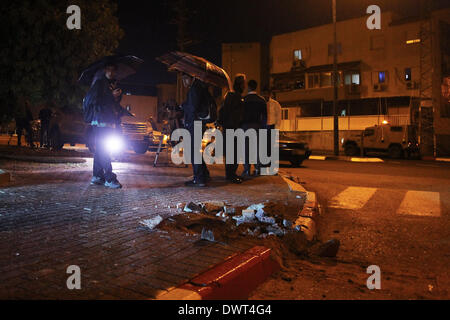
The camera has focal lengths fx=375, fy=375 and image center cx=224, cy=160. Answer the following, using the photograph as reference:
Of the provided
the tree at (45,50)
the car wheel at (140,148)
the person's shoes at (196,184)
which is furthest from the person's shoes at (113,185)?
the car wheel at (140,148)

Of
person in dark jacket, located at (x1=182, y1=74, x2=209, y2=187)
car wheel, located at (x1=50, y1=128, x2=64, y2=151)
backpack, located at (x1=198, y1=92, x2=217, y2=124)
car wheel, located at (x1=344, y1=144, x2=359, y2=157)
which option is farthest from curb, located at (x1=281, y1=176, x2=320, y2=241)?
car wheel, located at (x1=344, y1=144, x2=359, y2=157)

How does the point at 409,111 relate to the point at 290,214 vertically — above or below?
above

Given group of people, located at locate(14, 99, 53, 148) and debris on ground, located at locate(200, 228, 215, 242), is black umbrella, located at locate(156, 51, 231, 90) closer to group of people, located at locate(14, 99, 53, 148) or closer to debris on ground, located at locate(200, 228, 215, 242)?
debris on ground, located at locate(200, 228, 215, 242)

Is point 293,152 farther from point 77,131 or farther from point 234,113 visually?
point 77,131

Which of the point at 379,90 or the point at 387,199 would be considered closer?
the point at 387,199

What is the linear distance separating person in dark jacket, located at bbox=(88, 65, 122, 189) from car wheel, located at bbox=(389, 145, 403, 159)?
21.9m

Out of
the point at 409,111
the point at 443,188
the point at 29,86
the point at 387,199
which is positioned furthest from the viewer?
the point at 409,111

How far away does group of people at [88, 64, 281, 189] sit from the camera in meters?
6.52

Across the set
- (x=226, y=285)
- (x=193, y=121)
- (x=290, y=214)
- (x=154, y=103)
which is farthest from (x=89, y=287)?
(x=154, y=103)

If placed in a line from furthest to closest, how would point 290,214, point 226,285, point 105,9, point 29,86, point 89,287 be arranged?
point 105,9
point 29,86
point 290,214
point 226,285
point 89,287

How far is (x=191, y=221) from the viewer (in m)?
4.10

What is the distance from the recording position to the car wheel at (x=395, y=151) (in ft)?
79.4

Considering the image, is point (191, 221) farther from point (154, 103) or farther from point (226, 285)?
point (154, 103)

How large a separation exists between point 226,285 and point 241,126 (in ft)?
20.3
